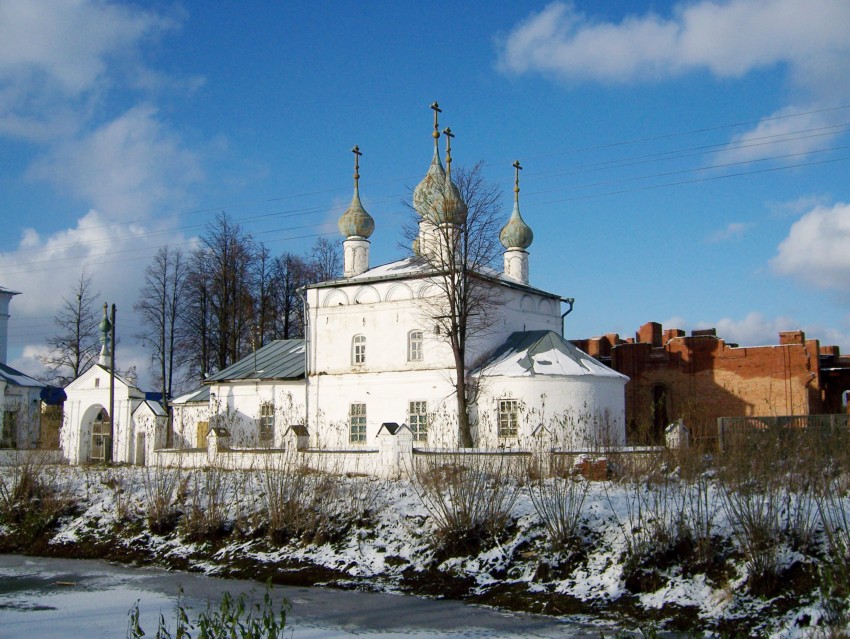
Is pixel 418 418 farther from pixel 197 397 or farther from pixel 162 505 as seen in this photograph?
pixel 162 505

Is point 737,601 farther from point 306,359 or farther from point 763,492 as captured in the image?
point 306,359

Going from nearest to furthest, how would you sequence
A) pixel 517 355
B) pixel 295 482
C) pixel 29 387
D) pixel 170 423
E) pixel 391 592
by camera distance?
1. pixel 391 592
2. pixel 295 482
3. pixel 517 355
4. pixel 170 423
5. pixel 29 387

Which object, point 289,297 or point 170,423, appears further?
point 289,297

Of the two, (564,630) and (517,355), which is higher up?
(517,355)

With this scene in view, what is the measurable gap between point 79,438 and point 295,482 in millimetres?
14816

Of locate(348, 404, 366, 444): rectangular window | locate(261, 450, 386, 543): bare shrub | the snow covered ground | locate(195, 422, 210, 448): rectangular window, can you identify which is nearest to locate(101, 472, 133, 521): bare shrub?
the snow covered ground

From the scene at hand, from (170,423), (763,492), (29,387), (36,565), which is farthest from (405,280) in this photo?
(29,387)

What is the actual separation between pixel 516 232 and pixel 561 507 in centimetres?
1731

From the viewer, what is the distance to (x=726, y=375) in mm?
29109

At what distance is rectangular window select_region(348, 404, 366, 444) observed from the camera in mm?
24172

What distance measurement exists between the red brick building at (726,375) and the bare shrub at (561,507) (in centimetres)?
1482

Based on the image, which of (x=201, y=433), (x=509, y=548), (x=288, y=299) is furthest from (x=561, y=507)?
(x=288, y=299)

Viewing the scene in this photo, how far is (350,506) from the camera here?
1399 centimetres

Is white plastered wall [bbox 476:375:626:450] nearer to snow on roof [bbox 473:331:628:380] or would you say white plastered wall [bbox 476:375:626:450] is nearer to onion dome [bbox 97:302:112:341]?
snow on roof [bbox 473:331:628:380]
